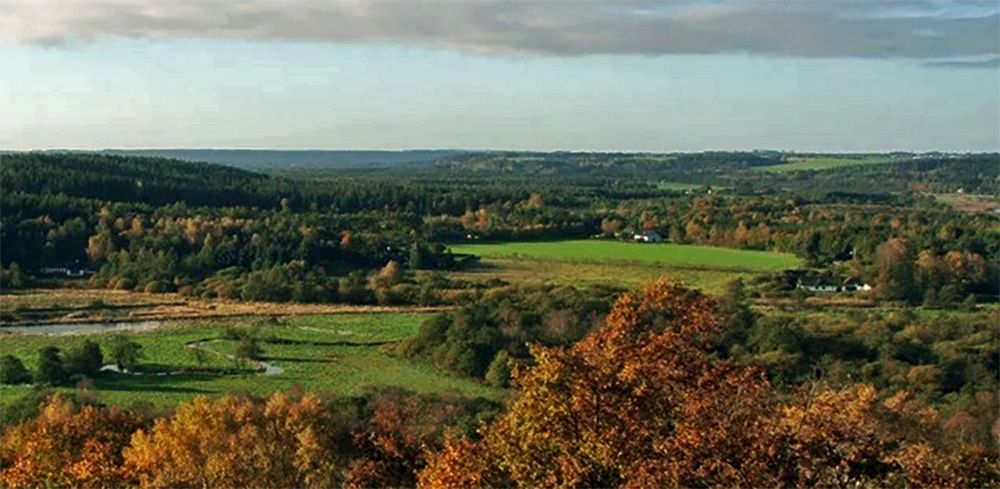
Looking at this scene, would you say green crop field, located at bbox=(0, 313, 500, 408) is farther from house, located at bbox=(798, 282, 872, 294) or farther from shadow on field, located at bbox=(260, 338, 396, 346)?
house, located at bbox=(798, 282, 872, 294)

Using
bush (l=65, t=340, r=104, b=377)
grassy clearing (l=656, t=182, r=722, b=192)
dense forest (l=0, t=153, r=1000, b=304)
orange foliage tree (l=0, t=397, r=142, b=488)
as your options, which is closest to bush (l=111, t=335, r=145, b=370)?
bush (l=65, t=340, r=104, b=377)

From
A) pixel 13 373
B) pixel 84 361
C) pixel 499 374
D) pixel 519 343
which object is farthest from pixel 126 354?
pixel 519 343

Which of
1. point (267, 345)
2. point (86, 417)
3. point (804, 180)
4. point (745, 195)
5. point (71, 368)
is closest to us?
point (86, 417)

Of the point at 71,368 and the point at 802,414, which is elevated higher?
the point at 802,414

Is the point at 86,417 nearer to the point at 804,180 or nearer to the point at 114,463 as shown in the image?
the point at 114,463

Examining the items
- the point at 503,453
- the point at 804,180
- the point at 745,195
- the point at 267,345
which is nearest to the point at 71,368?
the point at 267,345

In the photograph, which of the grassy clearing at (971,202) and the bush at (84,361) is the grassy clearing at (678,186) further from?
the bush at (84,361)

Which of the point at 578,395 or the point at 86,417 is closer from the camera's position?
the point at 578,395
